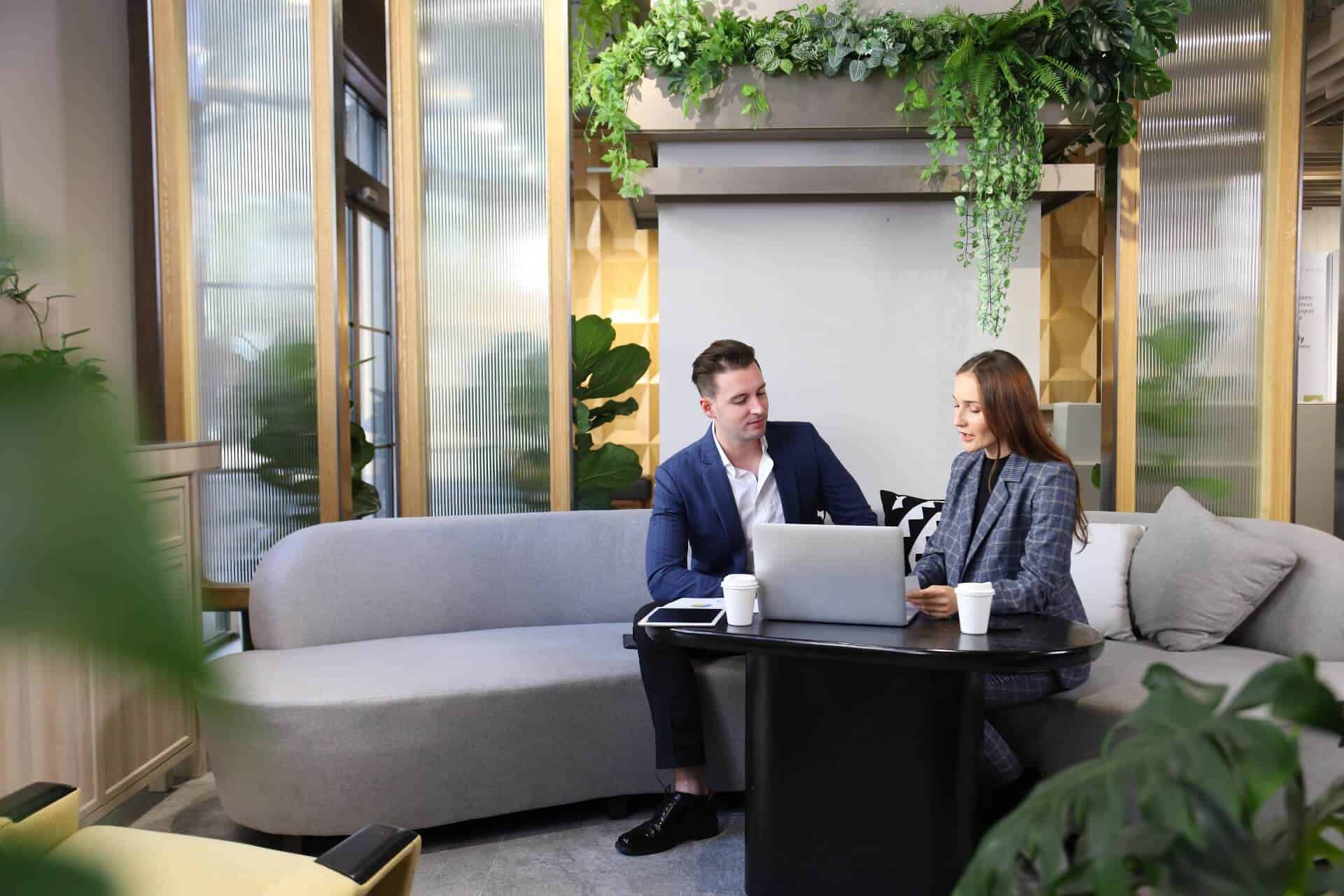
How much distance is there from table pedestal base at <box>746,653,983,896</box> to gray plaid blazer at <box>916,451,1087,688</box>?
1.06 feet

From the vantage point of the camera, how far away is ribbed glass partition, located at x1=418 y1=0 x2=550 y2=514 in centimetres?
371

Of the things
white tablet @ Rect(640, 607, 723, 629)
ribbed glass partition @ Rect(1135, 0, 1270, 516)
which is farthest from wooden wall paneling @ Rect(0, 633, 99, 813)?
ribbed glass partition @ Rect(1135, 0, 1270, 516)

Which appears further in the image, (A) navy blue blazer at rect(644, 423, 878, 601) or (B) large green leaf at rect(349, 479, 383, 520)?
(B) large green leaf at rect(349, 479, 383, 520)

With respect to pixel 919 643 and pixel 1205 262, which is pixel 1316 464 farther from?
pixel 919 643

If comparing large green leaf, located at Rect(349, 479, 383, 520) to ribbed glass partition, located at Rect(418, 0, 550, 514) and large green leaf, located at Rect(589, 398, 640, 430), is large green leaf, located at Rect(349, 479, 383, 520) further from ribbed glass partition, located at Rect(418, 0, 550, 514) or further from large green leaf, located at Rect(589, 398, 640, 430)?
large green leaf, located at Rect(589, 398, 640, 430)

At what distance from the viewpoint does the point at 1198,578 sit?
2926mm

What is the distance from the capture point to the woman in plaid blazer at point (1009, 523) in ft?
8.12

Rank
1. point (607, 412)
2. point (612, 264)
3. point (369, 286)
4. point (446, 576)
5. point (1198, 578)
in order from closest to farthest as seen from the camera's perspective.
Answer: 1. point (1198, 578)
2. point (446, 576)
3. point (607, 412)
4. point (369, 286)
5. point (612, 264)

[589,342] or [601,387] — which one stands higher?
[589,342]

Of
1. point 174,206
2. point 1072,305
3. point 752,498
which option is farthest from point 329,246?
point 1072,305

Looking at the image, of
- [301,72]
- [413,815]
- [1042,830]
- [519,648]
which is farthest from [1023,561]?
[301,72]

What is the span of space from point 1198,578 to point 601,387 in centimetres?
242

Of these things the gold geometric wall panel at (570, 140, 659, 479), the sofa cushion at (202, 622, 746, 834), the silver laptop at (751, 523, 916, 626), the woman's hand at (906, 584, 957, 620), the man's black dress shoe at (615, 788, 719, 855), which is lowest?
the man's black dress shoe at (615, 788, 719, 855)

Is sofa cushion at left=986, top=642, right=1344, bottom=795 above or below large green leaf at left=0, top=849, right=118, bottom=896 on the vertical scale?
below
